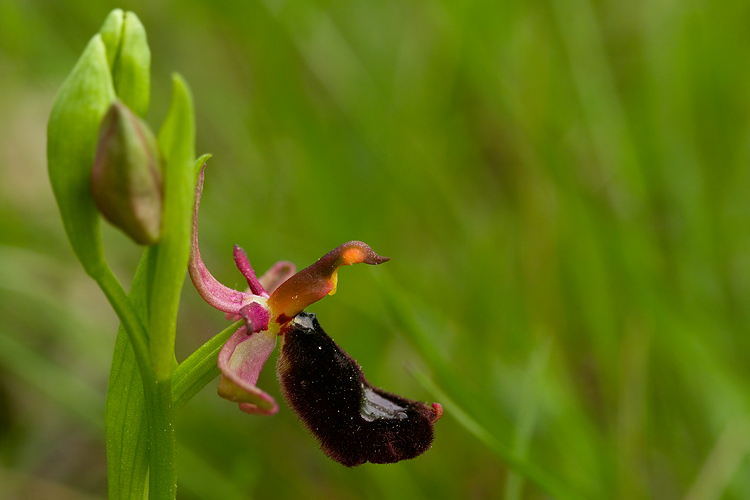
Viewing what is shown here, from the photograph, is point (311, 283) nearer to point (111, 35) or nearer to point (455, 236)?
point (111, 35)

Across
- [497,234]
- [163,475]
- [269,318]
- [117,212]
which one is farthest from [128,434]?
[497,234]

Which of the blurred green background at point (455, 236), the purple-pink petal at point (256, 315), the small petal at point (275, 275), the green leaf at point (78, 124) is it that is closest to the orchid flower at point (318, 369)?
the purple-pink petal at point (256, 315)

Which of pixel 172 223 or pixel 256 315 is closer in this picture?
pixel 172 223

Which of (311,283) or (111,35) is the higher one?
(111,35)

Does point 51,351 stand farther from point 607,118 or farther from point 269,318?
point 607,118

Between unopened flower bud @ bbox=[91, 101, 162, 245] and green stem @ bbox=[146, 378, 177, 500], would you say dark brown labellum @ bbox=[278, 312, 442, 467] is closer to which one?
green stem @ bbox=[146, 378, 177, 500]

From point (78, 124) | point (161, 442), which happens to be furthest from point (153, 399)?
point (78, 124)

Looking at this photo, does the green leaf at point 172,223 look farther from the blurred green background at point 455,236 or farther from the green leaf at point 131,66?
the blurred green background at point 455,236

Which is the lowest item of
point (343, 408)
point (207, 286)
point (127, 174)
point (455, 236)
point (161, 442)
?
point (455, 236)

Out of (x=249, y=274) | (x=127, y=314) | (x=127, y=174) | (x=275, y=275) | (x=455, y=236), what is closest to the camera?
(x=127, y=174)
